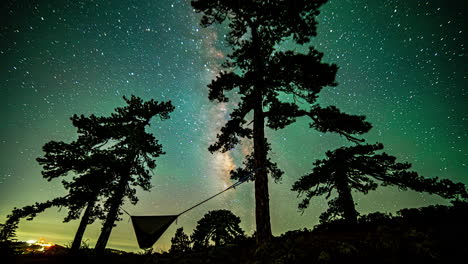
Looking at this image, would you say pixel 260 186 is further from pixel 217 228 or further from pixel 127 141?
pixel 217 228

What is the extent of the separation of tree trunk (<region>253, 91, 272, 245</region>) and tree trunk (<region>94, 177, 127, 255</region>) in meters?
9.36

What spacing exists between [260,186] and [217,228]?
1762 centimetres

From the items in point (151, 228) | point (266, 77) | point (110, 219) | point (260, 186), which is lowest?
point (151, 228)

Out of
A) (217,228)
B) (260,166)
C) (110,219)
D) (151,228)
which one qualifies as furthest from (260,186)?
(217,228)

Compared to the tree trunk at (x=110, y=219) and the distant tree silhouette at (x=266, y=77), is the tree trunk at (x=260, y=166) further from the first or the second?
the tree trunk at (x=110, y=219)

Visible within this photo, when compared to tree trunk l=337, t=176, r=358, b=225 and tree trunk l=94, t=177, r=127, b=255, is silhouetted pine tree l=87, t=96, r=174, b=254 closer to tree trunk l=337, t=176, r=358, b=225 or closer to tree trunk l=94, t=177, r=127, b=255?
tree trunk l=94, t=177, r=127, b=255

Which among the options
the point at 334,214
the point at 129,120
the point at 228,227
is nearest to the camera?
the point at 334,214

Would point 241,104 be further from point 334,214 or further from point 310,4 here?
point 334,214

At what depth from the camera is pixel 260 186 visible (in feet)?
23.7

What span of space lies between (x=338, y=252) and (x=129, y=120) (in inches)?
621

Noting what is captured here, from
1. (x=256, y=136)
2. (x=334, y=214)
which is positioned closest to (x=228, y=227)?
(x=334, y=214)

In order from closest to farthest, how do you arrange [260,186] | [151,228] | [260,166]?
[151,228] < [260,186] < [260,166]

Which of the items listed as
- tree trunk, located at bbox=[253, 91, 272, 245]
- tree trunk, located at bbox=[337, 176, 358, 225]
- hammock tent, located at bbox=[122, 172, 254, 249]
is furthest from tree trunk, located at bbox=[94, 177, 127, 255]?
tree trunk, located at bbox=[337, 176, 358, 225]

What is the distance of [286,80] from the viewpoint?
8133 mm
